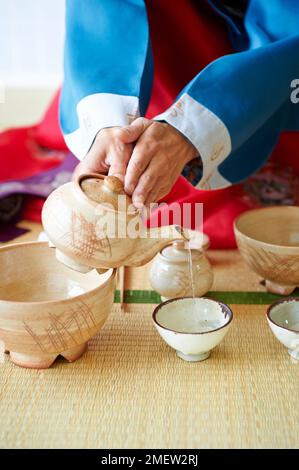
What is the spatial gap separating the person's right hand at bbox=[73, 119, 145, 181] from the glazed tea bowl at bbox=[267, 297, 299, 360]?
42cm

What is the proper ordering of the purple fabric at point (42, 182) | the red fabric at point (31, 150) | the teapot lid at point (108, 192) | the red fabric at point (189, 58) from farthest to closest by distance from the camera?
1. the red fabric at point (31, 150)
2. the purple fabric at point (42, 182)
3. the red fabric at point (189, 58)
4. the teapot lid at point (108, 192)

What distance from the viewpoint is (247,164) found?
1818 mm

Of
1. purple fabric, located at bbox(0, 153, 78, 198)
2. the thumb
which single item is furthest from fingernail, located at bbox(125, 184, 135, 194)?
purple fabric, located at bbox(0, 153, 78, 198)

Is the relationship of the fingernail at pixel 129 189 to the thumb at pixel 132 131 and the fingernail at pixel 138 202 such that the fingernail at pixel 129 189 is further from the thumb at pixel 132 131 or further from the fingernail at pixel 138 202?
the thumb at pixel 132 131

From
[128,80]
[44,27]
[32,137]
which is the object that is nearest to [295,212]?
[128,80]

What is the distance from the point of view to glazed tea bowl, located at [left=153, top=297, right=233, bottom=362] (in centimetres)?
118

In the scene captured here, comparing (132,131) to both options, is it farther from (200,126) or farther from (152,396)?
(152,396)

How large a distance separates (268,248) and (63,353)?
0.54 metres

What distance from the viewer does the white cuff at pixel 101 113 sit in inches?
56.5

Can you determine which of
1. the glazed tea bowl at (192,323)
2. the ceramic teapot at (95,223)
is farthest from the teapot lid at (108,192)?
the glazed tea bowl at (192,323)

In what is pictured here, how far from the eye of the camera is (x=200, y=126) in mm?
1376

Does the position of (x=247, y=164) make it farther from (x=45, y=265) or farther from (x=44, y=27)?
(x=44, y=27)

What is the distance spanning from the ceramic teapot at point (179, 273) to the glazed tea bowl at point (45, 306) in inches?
7.9

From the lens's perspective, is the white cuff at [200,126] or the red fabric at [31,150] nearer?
the white cuff at [200,126]
